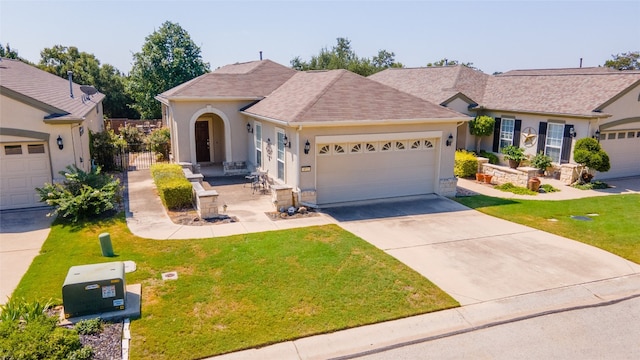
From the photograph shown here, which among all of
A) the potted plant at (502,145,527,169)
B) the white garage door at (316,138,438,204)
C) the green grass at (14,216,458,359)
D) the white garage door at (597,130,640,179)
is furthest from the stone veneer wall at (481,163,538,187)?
the green grass at (14,216,458,359)

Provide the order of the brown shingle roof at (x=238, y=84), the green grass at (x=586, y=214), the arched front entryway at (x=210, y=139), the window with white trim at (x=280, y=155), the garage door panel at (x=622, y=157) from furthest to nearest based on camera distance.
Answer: the arched front entryway at (x=210, y=139)
the garage door panel at (x=622, y=157)
the brown shingle roof at (x=238, y=84)
the window with white trim at (x=280, y=155)
the green grass at (x=586, y=214)

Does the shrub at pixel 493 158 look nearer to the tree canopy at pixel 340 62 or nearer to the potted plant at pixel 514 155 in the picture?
the potted plant at pixel 514 155

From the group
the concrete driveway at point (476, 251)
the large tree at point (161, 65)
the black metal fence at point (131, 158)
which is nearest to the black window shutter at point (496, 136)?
the concrete driveway at point (476, 251)

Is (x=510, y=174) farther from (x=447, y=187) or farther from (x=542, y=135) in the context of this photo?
(x=447, y=187)

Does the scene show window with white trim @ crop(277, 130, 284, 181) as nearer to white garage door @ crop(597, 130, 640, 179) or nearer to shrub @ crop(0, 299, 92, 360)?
shrub @ crop(0, 299, 92, 360)

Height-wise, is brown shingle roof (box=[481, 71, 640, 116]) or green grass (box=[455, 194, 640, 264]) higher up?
brown shingle roof (box=[481, 71, 640, 116])

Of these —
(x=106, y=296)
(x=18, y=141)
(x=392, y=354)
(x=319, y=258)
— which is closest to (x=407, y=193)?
(x=319, y=258)

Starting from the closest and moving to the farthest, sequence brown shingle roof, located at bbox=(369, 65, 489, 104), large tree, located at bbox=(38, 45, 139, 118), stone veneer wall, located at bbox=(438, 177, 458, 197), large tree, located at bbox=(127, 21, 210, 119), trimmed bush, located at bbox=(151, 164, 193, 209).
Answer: trimmed bush, located at bbox=(151, 164, 193, 209)
stone veneer wall, located at bbox=(438, 177, 458, 197)
brown shingle roof, located at bbox=(369, 65, 489, 104)
large tree, located at bbox=(127, 21, 210, 119)
large tree, located at bbox=(38, 45, 139, 118)
